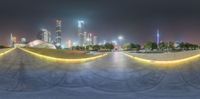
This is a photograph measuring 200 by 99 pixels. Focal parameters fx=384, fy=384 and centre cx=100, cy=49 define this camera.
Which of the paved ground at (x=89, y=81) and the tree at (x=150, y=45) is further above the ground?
the tree at (x=150, y=45)

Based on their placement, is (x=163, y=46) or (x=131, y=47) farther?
(x=163, y=46)

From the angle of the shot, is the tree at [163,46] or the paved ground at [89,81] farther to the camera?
the tree at [163,46]

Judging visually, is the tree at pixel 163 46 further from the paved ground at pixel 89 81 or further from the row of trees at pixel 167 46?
the paved ground at pixel 89 81

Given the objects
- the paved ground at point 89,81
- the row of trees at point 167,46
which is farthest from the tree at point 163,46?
the paved ground at point 89,81

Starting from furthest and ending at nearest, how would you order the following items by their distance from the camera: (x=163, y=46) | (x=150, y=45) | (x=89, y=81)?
1. (x=163, y=46)
2. (x=150, y=45)
3. (x=89, y=81)

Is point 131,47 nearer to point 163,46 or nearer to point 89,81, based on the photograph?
point 163,46

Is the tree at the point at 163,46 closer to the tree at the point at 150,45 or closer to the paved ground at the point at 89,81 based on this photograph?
the tree at the point at 150,45

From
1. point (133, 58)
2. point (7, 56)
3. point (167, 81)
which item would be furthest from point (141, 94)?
point (133, 58)

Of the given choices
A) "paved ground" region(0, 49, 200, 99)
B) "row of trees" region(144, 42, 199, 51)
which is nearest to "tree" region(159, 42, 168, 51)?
"row of trees" region(144, 42, 199, 51)

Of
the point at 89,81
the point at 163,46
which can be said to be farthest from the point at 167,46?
the point at 89,81

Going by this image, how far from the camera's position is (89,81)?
1026 centimetres

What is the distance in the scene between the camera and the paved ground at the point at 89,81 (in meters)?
8.73

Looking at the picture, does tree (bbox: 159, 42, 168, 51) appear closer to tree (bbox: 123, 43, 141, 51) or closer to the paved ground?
tree (bbox: 123, 43, 141, 51)

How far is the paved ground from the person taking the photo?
8.73 metres
